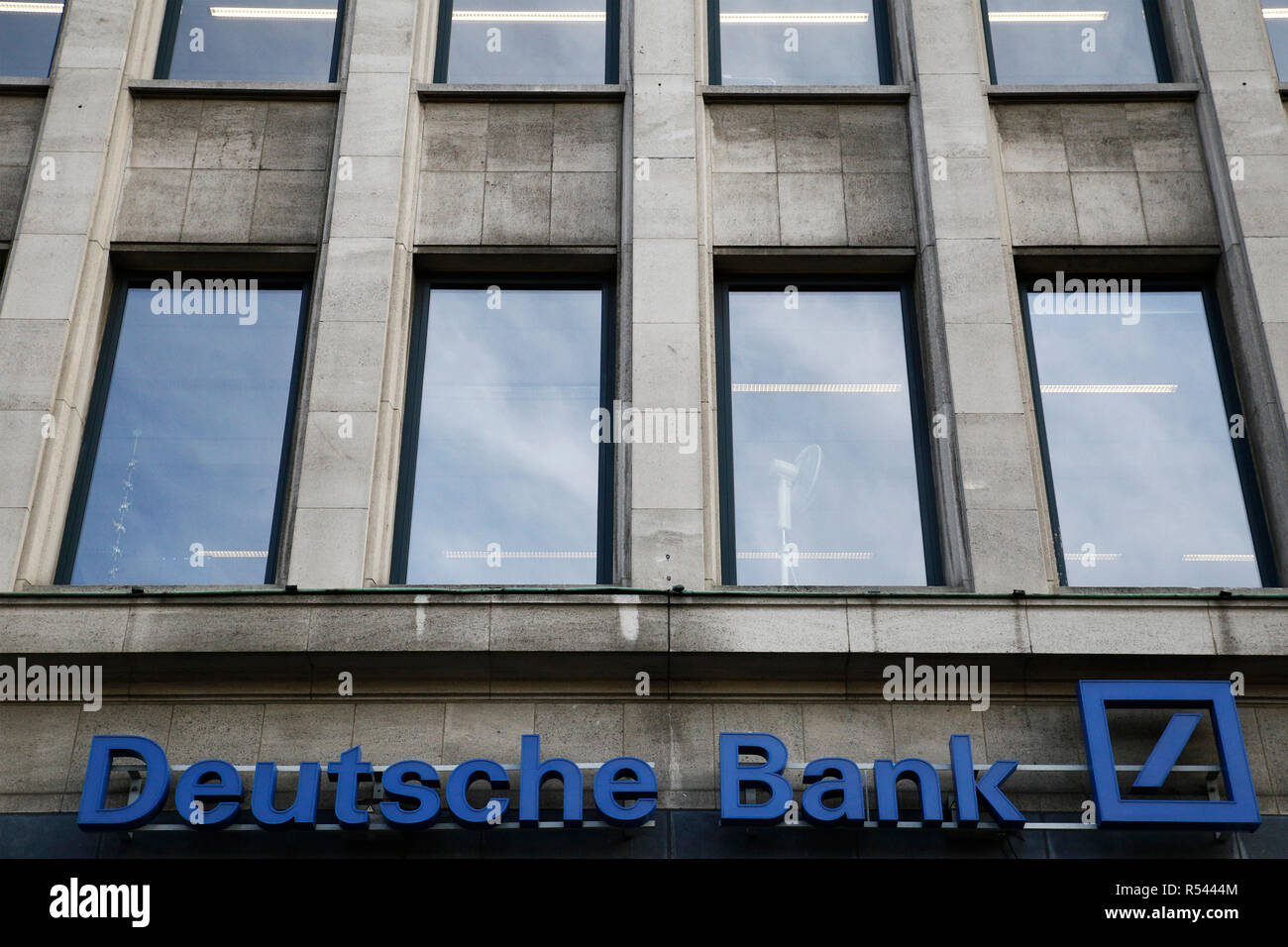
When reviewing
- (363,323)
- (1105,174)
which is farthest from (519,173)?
(1105,174)

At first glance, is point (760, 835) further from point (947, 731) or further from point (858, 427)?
point (858, 427)

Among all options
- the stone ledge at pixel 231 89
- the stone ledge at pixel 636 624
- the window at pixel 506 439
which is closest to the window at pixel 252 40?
the stone ledge at pixel 231 89

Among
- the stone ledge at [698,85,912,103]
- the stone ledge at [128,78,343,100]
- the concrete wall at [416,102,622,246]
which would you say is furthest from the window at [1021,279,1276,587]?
the stone ledge at [128,78,343,100]

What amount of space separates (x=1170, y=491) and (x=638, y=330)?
5.32 metres

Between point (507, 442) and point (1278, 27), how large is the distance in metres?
9.82

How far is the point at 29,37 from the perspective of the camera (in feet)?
47.9

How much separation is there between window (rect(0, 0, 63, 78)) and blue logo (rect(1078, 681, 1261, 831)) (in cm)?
1261

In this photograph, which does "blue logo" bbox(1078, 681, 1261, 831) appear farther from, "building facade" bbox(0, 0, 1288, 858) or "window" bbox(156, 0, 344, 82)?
"window" bbox(156, 0, 344, 82)

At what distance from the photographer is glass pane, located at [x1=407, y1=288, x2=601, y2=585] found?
39.7 feet

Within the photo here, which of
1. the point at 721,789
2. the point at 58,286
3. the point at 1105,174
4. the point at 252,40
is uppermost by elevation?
the point at 252,40

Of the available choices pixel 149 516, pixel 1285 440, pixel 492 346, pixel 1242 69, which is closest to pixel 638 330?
pixel 492 346

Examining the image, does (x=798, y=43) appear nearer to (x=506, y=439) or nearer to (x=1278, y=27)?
(x=1278, y=27)

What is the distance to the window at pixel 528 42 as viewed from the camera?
14.4 meters

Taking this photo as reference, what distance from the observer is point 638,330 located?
12273mm
